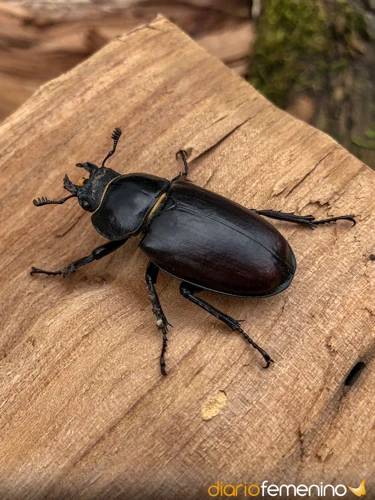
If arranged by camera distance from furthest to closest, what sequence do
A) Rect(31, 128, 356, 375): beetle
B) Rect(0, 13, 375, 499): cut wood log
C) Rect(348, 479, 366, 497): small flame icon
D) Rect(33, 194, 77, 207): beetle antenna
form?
Rect(33, 194, 77, 207): beetle antenna
Rect(31, 128, 356, 375): beetle
Rect(0, 13, 375, 499): cut wood log
Rect(348, 479, 366, 497): small flame icon

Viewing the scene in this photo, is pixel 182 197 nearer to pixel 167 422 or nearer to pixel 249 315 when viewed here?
pixel 249 315

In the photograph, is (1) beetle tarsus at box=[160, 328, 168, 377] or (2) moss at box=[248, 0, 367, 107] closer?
(1) beetle tarsus at box=[160, 328, 168, 377]


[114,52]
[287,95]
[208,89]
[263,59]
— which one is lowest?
[287,95]

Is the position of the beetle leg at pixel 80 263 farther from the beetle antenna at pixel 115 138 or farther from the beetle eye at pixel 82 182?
the beetle antenna at pixel 115 138

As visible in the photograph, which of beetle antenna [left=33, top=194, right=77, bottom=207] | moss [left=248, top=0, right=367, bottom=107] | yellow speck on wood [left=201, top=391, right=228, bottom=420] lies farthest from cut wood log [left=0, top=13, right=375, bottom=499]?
moss [left=248, top=0, right=367, bottom=107]

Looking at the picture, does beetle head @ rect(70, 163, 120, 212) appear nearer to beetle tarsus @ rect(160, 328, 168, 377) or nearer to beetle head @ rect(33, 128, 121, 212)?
beetle head @ rect(33, 128, 121, 212)

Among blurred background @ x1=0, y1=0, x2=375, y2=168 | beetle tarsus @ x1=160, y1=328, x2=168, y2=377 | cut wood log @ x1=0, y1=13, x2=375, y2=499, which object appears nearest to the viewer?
cut wood log @ x1=0, y1=13, x2=375, y2=499

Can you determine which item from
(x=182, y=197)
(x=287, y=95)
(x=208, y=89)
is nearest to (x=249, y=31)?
(x=287, y=95)

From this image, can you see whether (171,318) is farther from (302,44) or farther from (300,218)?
(302,44)
